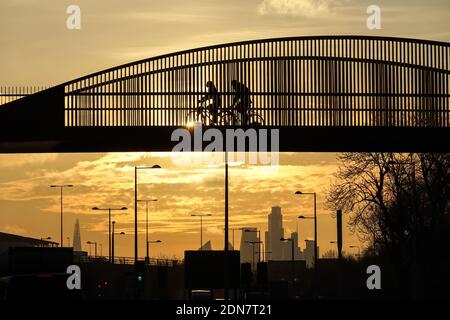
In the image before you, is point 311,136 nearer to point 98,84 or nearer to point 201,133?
point 201,133

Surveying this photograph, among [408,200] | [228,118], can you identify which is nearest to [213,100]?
[228,118]

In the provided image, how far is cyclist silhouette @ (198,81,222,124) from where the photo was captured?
161 ft

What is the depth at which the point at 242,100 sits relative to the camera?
161ft

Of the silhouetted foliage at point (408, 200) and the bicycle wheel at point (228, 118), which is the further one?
the silhouetted foliage at point (408, 200)

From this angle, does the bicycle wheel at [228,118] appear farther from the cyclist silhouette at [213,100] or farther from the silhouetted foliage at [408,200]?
the silhouetted foliage at [408,200]

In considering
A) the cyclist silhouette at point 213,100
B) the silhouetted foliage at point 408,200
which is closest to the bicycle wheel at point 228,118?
the cyclist silhouette at point 213,100

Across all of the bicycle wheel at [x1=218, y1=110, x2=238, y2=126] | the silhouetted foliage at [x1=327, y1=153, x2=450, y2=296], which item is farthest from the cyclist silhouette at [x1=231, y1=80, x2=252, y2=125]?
the silhouetted foliage at [x1=327, y1=153, x2=450, y2=296]

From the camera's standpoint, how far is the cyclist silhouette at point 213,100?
161ft

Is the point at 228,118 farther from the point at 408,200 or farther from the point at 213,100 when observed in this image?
the point at 408,200

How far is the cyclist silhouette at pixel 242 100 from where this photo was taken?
161 feet

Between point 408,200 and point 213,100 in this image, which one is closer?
point 213,100

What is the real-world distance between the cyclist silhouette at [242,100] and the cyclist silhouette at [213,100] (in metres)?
0.62

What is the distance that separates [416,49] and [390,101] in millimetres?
2649

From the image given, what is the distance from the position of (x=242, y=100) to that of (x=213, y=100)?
1.26 meters
